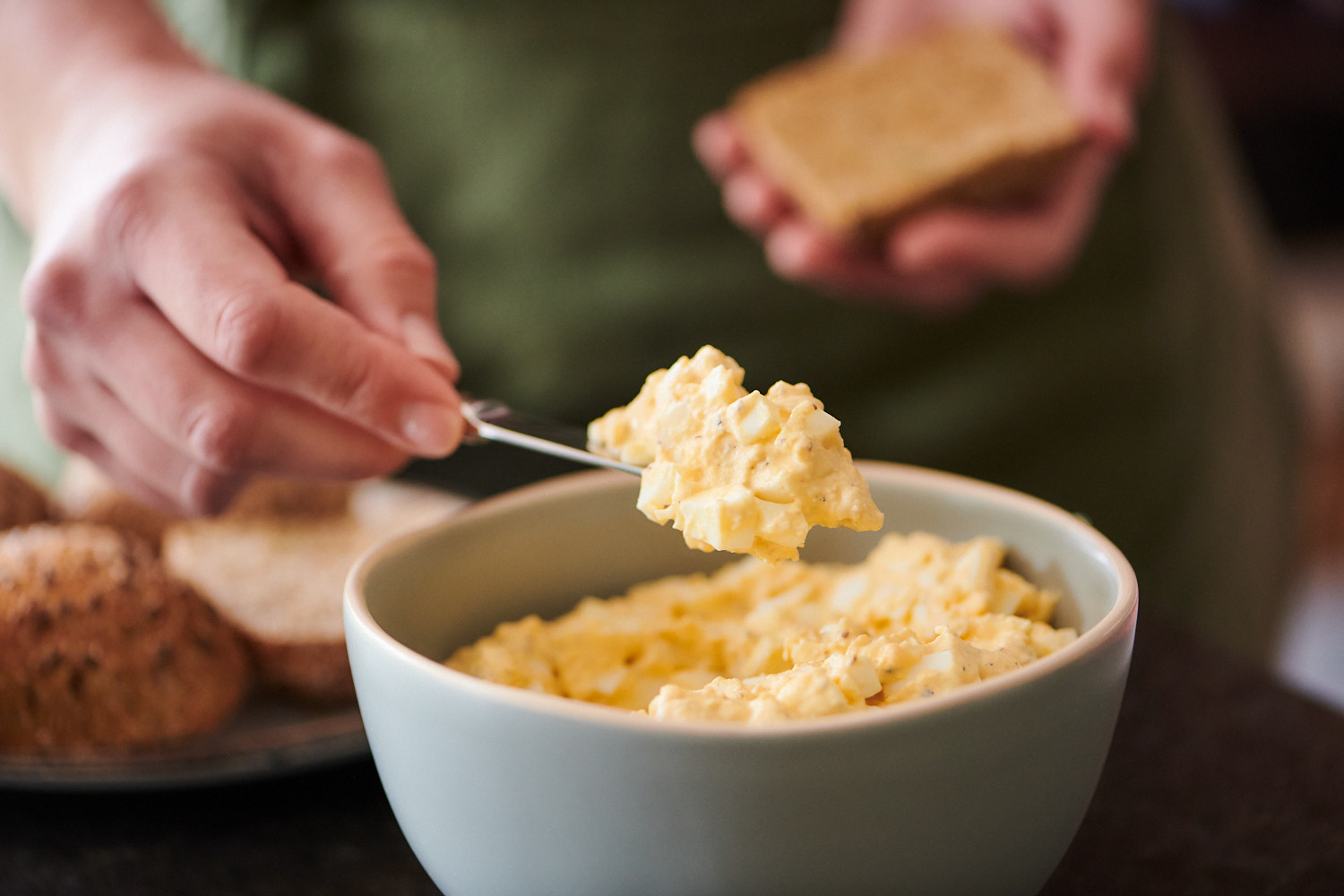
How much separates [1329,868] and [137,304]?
75 cm

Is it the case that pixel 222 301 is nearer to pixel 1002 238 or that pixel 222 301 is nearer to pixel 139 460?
pixel 139 460

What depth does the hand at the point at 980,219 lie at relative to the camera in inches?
53.6

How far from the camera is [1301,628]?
2789 mm

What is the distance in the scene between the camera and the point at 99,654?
2.52 ft

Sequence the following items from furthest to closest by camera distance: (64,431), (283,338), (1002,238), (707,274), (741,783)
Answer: (707,274), (1002,238), (64,431), (283,338), (741,783)

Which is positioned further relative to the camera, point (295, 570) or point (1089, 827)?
point (295, 570)

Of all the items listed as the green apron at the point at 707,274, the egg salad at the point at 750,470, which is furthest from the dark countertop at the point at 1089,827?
the green apron at the point at 707,274

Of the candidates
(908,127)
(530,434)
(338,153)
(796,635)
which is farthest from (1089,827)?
(908,127)

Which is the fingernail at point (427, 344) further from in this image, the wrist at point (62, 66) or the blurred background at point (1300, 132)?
the blurred background at point (1300, 132)

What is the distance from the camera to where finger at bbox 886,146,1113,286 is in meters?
1.36

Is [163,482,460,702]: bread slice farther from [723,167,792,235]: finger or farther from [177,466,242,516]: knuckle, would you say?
[723,167,792,235]: finger

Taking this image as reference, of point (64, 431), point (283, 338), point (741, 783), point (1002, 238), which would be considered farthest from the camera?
point (1002, 238)

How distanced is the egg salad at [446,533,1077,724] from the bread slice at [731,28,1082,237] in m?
0.82

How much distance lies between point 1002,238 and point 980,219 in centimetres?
5
